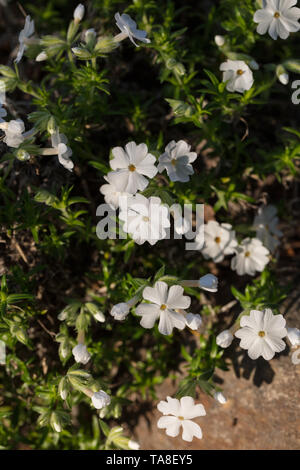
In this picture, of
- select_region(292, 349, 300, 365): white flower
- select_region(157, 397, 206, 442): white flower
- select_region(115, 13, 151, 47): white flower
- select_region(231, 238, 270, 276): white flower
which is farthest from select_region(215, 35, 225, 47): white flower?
select_region(157, 397, 206, 442): white flower

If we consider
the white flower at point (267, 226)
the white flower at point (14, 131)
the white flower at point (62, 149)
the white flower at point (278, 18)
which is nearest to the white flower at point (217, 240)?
the white flower at point (267, 226)

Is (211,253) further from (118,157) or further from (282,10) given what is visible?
(282,10)

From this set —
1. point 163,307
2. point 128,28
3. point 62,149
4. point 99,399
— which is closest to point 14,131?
point 62,149

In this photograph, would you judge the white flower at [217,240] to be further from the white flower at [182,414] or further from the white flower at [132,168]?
the white flower at [182,414]

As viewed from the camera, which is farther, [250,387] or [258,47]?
[258,47]

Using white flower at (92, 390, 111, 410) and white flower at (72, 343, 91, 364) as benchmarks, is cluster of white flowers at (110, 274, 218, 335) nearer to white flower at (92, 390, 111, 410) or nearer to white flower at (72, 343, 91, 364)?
white flower at (72, 343, 91, 364)
